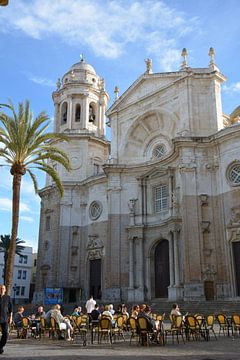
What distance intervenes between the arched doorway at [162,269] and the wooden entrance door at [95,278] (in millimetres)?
5683

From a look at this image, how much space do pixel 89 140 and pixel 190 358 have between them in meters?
33.1

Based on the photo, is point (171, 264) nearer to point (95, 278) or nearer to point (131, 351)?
point (95, 278)

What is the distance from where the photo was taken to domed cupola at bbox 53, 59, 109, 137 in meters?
43.0

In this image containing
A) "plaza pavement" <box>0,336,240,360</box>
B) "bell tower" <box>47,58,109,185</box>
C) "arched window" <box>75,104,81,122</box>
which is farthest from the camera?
"arched window" <box>75,104,81,122</box>

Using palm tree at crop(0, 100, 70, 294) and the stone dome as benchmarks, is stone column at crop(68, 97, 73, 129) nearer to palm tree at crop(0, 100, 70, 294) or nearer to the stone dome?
the stone dome

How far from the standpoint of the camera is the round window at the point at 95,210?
123 feet

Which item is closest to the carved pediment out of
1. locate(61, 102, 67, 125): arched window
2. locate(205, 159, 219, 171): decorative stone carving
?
locate(61, 102, 67, 125): arched window

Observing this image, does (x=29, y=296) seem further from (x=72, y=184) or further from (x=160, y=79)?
(x=160, y=79)

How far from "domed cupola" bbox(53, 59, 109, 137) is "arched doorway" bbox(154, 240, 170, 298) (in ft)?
48.4

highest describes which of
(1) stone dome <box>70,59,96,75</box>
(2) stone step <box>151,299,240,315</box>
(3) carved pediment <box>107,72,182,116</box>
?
(1) stone dome <box>70,59,96,75</box>

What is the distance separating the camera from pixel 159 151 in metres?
36.8

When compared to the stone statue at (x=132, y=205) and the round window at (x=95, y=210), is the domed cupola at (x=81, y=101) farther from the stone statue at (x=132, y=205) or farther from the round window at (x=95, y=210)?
the stone statue at (x=132, y=205)

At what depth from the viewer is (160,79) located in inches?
1411

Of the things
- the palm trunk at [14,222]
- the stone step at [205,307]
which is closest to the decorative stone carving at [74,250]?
the stone step at [205,307]
